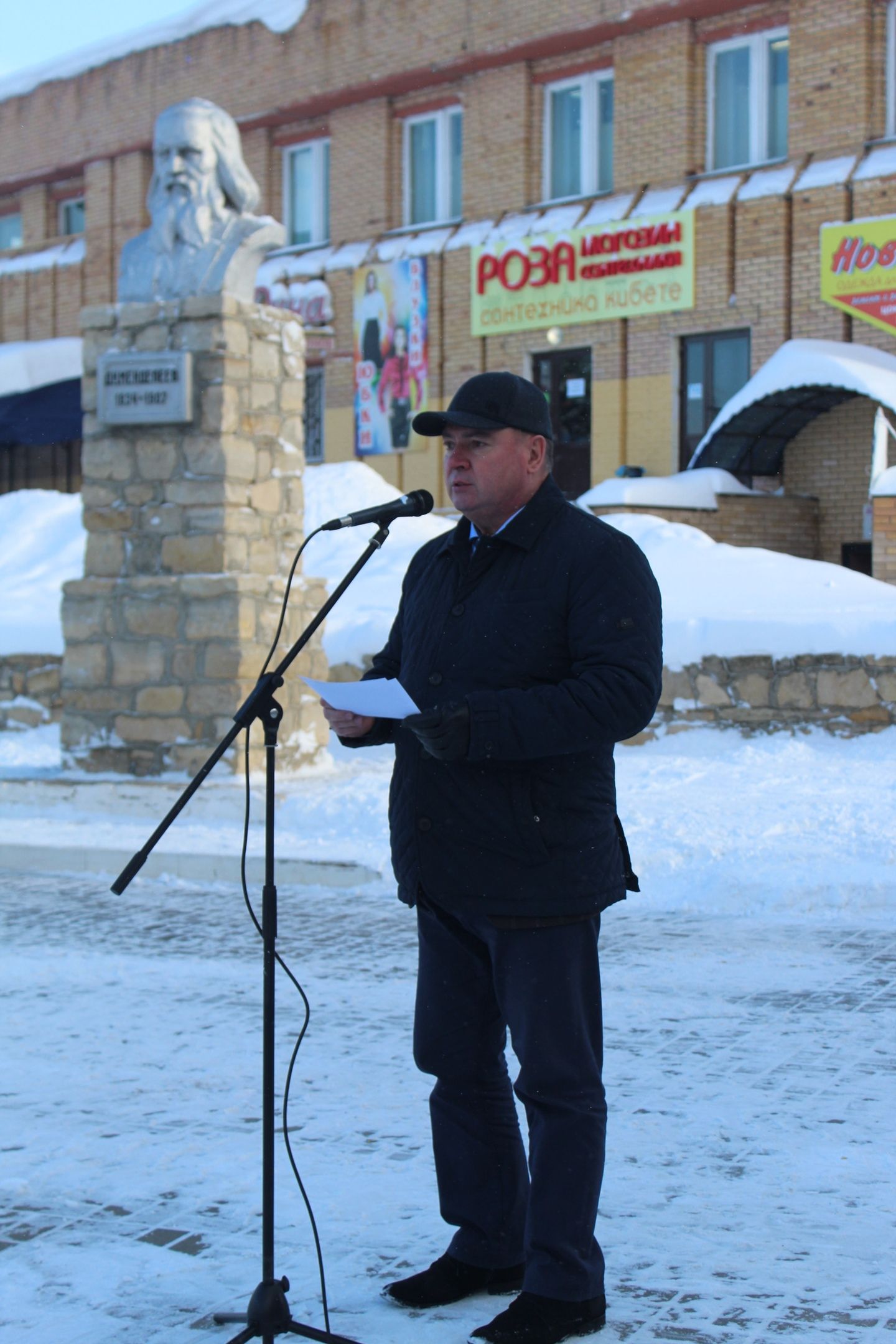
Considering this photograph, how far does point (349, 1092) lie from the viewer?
16.0 feet

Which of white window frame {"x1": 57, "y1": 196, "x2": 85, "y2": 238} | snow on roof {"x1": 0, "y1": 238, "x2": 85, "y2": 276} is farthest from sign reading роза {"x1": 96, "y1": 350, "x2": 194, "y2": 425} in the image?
white window frame {"x1": 57, "y1": 196, "x2": 85, "y2": 238}

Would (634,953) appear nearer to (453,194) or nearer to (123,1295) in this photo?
(123,1295)

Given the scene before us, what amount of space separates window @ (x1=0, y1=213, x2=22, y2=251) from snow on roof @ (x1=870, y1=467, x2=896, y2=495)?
69.3 feet

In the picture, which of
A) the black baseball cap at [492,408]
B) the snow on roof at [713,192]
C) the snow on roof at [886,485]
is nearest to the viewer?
the black baseball cap at [492,408]

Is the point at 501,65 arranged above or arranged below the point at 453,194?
above

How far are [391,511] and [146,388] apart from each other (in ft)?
25.6

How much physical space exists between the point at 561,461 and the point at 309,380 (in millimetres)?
4916

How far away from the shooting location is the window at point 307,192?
83.5ft

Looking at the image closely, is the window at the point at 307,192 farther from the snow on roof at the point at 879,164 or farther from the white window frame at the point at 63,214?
the snow on roof at the point at 879,164

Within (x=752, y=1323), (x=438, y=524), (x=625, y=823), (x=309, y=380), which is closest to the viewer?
(x=752, y=1323)

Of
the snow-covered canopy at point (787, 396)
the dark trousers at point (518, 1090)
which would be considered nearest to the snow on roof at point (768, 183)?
the snow-covered canopy at point (787, 396)

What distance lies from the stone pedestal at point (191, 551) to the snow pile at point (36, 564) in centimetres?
281

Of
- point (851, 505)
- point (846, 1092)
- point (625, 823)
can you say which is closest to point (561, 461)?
point (851, 505)

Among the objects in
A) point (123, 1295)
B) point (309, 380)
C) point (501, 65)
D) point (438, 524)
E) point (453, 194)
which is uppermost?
point (501, 65)
